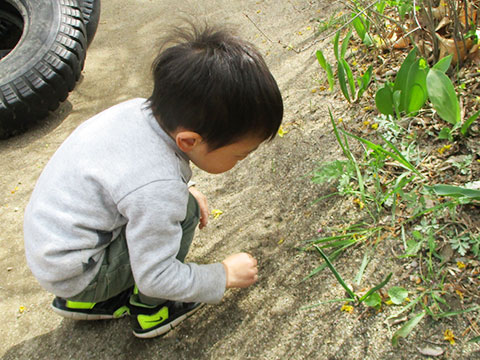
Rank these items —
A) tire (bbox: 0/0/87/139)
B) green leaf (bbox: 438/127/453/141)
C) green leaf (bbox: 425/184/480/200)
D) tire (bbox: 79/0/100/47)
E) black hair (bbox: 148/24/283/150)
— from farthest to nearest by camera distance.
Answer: tire (bbox: 79/0/100/47)
tire (bbox: 0/0/87/139)
green leaf (bbox: 438/127/453/141)
green leaf (bbox: 425/184/480/200)
black hair (bbox: 148/24/283/150)

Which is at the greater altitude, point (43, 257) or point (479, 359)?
point (43, 257)

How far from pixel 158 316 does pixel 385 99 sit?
121 cm

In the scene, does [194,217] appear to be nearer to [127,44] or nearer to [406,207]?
[406,207]

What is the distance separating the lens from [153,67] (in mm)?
1277

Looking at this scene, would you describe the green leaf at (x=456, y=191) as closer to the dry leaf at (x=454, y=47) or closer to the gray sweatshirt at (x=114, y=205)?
the gray sweatshirt at (x=114, y=205)

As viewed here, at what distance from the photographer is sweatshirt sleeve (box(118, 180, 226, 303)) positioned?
116cm

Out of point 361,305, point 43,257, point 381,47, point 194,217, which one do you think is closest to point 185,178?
point 194,217

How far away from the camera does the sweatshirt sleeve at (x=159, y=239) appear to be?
1155mm

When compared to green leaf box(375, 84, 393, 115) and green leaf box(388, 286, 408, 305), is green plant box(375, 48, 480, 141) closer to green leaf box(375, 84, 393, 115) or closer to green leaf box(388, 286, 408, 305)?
green leaf box(375, 84, 393, 115)

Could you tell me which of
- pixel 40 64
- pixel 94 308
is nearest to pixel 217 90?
pixel 94 308

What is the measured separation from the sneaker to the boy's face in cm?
58

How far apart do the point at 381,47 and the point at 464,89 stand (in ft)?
2.01

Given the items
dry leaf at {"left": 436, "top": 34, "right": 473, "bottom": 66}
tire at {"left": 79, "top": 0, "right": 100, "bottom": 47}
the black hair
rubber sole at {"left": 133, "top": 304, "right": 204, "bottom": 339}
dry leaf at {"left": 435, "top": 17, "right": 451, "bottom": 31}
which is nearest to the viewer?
the black hair

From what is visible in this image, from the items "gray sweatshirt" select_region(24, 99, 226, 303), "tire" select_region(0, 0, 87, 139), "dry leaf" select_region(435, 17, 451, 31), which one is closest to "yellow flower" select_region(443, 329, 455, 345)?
"gray sweatshirt" select_region(24, 99, 226, 303)
